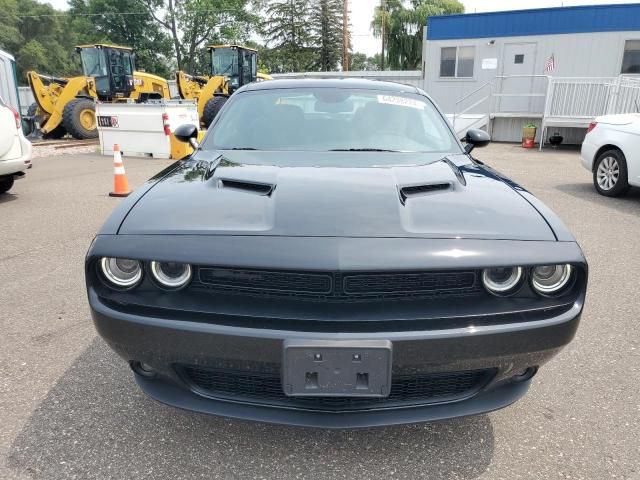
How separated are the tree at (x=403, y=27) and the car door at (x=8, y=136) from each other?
37471mm

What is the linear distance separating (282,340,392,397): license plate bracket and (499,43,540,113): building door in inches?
684

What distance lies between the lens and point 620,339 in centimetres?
309

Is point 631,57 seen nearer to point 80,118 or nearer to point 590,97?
point 590,97

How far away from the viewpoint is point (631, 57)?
15.9 meters

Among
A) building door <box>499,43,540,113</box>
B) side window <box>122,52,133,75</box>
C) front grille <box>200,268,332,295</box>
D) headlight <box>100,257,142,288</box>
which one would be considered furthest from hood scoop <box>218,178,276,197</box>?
side window <box>122,52,133,75</box>

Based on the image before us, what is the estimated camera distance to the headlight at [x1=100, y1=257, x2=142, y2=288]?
1.81 metres

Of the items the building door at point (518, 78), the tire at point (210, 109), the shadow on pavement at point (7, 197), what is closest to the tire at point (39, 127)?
the tire at point (210, 109)

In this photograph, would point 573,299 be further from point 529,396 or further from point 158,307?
point 158,307

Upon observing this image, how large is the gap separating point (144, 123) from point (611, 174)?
9652 millimetres

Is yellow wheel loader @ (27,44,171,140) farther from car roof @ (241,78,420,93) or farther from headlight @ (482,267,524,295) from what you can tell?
headlight @ (482,267,524,295)

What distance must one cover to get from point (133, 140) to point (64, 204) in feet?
17.6

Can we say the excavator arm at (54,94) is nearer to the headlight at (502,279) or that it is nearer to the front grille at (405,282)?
the front grille at (405,282)

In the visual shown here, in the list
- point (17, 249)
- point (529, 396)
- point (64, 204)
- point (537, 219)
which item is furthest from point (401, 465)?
point (64, 204)

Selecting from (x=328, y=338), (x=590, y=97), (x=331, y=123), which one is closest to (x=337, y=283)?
(x=328, y=338)
